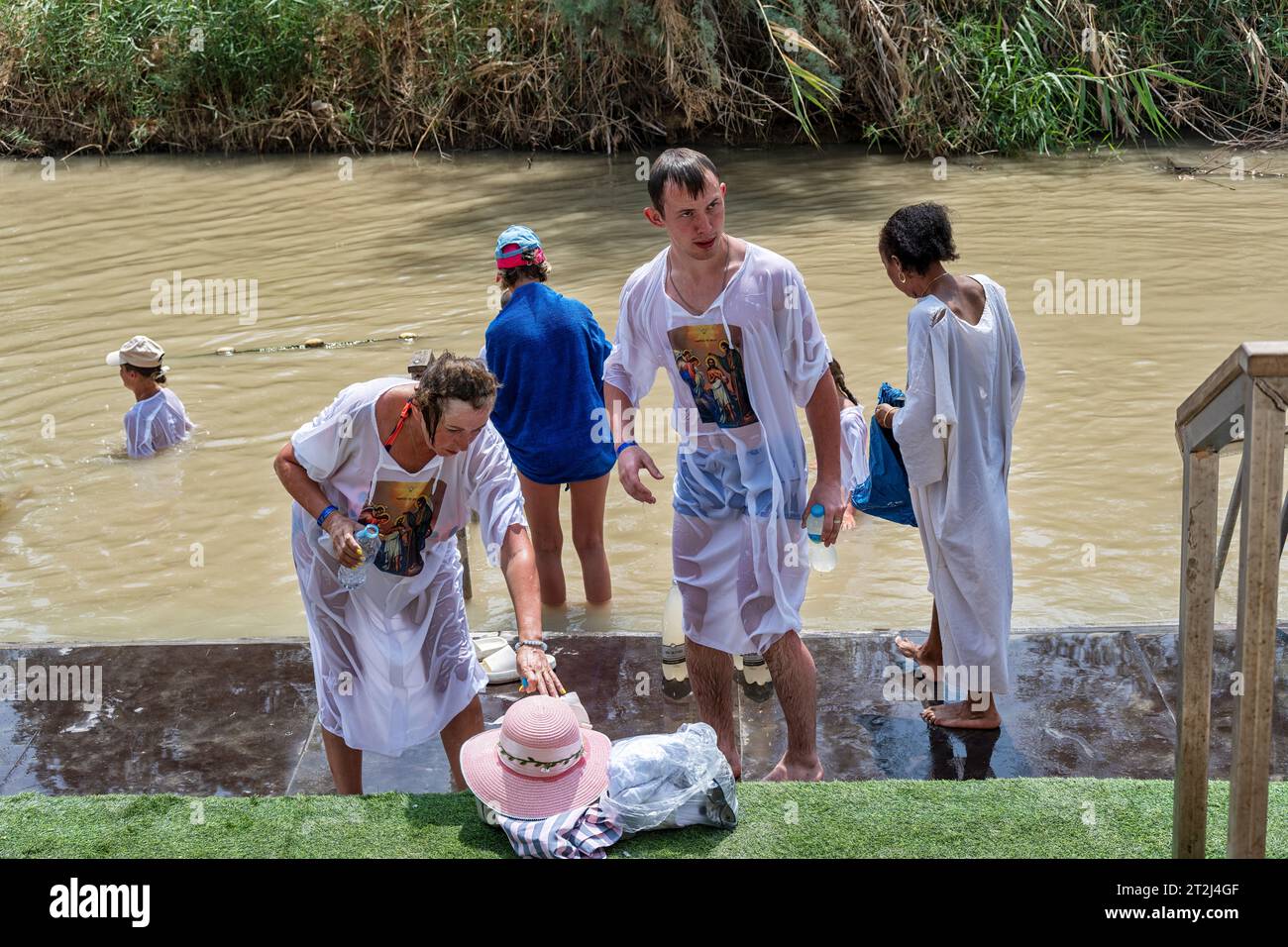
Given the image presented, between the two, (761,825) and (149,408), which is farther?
(149,408)

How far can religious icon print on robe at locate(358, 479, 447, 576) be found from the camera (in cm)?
366

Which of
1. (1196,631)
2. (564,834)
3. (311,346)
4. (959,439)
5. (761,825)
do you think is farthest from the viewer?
(311,346)

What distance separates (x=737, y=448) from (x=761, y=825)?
1.08 m

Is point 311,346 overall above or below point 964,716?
above

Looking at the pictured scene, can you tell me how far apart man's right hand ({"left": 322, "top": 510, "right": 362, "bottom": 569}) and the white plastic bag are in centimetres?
84

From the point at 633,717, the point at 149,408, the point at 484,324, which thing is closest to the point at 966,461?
the point at 633,717

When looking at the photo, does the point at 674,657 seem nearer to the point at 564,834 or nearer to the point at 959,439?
the point at 959,439

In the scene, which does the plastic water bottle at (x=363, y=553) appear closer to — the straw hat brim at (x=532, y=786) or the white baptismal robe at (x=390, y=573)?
the white baptismal robe at (x=390, y=573)

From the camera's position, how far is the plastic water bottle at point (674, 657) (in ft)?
15.1

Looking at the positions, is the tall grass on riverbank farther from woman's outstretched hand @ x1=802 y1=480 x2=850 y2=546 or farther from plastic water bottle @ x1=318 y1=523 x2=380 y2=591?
plastic water bottle @ x1=318 y1=523 x2=380 y2=591

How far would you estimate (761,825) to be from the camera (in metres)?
3.48

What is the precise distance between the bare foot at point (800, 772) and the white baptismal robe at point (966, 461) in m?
0.61

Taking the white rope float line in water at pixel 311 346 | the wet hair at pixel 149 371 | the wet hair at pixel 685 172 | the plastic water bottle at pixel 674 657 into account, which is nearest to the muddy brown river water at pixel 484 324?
the white rope float line in water at pixel 311 346

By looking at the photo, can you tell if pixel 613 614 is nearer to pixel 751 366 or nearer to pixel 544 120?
pixel 751 366
